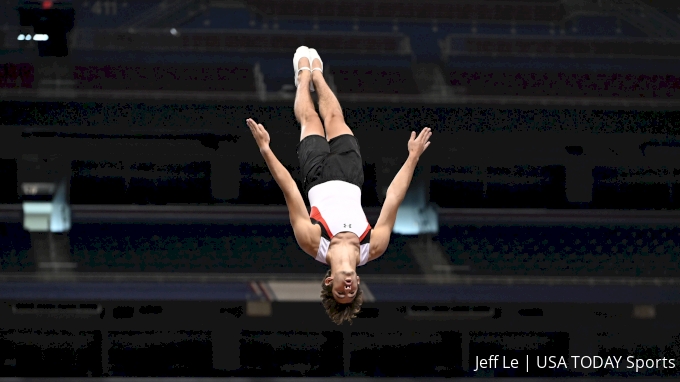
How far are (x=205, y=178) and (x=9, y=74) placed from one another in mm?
3693

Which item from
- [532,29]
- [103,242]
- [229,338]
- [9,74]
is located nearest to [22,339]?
[103,242]

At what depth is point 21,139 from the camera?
15.9 m

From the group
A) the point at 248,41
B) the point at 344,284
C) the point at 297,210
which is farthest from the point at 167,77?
the point at 344,284

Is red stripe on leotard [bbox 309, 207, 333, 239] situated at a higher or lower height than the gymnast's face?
higher

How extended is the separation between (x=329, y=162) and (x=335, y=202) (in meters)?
0.39

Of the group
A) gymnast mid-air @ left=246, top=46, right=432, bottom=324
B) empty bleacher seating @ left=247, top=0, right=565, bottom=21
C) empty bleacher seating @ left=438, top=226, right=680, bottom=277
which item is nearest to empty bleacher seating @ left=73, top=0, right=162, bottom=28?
empty bleacher seating @ left=247, top=0, right=565, bottom=21

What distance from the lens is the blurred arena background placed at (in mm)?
14156

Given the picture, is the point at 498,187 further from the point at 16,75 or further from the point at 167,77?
the point at 16,75

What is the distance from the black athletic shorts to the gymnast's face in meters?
0.91

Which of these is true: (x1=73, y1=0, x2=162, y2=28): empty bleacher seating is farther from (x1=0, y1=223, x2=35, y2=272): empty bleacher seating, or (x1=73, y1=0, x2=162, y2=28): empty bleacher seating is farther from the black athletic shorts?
the black athletic shorts

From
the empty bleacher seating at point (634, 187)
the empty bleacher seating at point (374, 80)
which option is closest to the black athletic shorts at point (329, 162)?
the empty bleacher seating at point (374, 80)

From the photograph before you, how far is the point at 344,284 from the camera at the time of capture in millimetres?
6562

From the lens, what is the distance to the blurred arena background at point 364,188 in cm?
1416

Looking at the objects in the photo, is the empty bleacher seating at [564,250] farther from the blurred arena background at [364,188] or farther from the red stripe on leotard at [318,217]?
the red stripe on leotard at [318,217]
